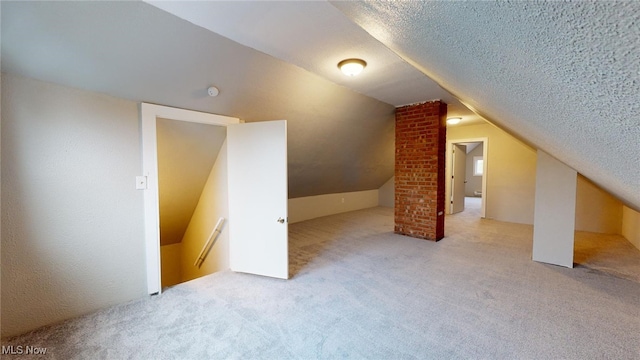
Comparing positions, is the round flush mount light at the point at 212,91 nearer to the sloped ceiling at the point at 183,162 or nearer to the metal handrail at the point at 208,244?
the sloped ceiling at the point at 183,162

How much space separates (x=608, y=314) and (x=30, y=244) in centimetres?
468

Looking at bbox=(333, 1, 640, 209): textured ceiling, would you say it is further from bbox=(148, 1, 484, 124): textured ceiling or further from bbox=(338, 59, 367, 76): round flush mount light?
bbox=(338, 59, 367, 76): round flush mount light

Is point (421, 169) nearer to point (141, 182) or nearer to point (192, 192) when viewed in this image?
point (192, 192)

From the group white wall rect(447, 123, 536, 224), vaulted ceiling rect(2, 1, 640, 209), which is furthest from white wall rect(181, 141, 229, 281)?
white wall rect(447, 123, 536, 224)

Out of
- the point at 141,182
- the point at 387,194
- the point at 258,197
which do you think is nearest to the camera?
the point at 141,182

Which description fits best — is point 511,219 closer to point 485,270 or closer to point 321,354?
point 485,270

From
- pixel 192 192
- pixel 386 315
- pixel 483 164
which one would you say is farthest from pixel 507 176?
pixel 192 192

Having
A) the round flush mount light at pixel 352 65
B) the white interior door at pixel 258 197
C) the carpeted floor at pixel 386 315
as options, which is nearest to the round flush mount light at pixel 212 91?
the white interior door at pixel 258 197

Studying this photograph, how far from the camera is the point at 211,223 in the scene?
3574 mm

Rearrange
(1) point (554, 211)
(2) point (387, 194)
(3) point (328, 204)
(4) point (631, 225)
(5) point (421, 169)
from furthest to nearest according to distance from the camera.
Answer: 1. (2) point (387, 194)
2. (3) point (328, 204)
3. (5) point (421, 169)
4. (4) point (631, 225)
5. (1) point (554, 211)

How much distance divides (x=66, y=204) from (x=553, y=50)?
2996 millimetres

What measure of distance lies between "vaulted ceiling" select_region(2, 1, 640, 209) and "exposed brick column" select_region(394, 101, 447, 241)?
0.35 metres

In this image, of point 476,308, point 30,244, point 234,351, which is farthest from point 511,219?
point 30,244

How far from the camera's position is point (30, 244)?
1.85 m
